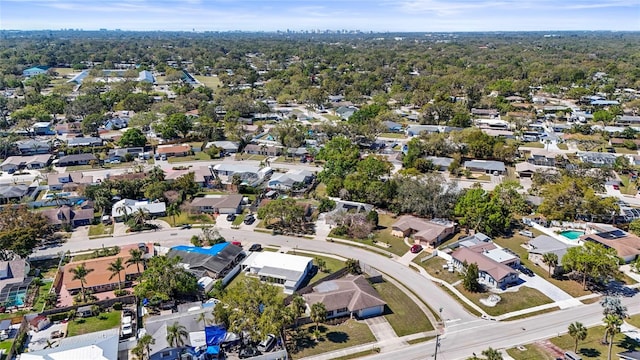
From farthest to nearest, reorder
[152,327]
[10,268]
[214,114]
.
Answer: [214,114], [10,268], [152,327]

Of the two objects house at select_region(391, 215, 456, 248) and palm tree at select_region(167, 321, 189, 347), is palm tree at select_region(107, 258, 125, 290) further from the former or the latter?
house at select_region(391, 215, 456, 248)

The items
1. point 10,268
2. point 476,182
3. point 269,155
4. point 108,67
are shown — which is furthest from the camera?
point 108,67

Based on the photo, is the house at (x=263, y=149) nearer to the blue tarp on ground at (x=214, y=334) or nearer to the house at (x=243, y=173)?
the house at (x=243, y=173)

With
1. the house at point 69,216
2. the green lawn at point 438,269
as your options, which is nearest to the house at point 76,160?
the house at point 69,216

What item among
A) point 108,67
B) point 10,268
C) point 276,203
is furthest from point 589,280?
point 108,67

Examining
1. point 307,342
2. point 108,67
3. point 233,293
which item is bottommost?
point 307,342

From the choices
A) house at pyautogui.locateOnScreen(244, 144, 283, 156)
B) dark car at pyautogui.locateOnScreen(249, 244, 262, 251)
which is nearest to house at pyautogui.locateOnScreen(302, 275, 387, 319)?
dark car at pyautogui.locateOnScreen(249, 244, 262, 251)

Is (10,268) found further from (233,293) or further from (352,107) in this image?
(352,107)
